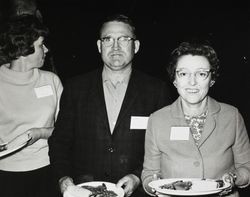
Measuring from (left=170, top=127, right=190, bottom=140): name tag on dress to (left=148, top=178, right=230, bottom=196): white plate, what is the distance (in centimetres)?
27

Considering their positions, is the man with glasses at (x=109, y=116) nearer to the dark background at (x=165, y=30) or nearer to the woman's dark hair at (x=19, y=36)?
the woman's dark hair at (x=19, y=36)

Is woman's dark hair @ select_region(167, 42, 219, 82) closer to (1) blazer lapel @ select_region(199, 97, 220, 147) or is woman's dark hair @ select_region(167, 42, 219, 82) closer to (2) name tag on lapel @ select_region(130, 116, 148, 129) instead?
(1) blazer lapel @ select_region(199, 97, 220, 147)

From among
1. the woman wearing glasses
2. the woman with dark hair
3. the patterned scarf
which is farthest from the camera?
the woman with dark hair

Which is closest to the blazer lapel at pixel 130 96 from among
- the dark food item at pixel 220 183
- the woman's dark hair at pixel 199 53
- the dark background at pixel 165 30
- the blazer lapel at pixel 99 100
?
the blazer lapel at pixel 99 100

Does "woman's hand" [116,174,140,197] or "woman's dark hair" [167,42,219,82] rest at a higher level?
"woman's dark hair" [167,42,219,82]

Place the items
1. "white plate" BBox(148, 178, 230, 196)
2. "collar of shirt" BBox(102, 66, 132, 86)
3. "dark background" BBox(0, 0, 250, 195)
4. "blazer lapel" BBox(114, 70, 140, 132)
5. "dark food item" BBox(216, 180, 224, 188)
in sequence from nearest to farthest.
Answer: "white plate" BBox(148, 178, 230, 196) → "dark food item" BBox(216, 180, 224, 188) → "blazer lapel" BBox(114, 70, 140, 132) → "collar of shirt" BBox(102, 66, 132, 86) → "dark background" BBox(0, 0, 250, 195)

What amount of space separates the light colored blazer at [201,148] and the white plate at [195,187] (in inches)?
4.4

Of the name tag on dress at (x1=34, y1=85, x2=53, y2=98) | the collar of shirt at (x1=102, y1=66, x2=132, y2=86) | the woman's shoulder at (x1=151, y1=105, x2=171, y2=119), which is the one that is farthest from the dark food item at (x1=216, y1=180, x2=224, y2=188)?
the name tag on dress at (x1=34, y1=85, x2=53, y2=98)

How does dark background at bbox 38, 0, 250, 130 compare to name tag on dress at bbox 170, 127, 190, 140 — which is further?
dark background at bbox 38, 0, 250, 130

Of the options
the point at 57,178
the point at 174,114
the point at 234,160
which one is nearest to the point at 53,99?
the point at 57,178

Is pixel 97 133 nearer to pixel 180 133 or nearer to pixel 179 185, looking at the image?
pixel 180 133

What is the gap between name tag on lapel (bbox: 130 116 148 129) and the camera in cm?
238

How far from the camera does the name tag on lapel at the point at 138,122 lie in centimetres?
238

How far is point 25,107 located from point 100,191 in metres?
1.00
